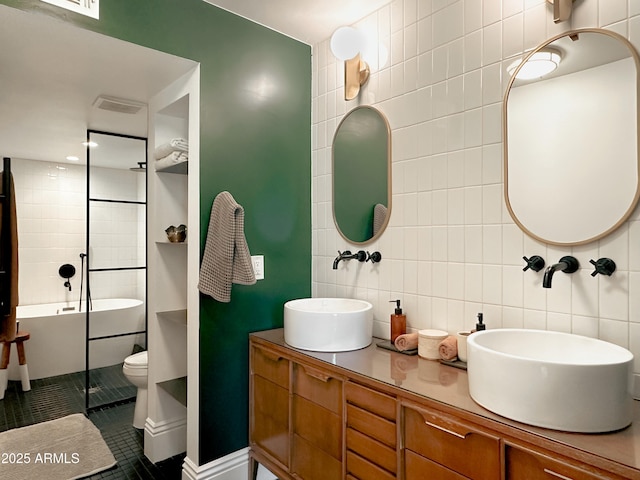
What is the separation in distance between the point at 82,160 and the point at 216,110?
3.37 m

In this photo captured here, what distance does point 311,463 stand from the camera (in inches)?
69.2

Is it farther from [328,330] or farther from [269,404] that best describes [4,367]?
[328,330]

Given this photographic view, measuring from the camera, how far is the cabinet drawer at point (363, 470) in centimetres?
145

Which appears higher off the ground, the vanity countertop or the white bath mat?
the vanity countertop

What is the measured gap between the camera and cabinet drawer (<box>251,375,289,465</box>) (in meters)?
1.91

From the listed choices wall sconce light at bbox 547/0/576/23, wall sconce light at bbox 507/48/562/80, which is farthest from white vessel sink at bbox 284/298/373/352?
wall sconce light at bbox 547/0/576/23

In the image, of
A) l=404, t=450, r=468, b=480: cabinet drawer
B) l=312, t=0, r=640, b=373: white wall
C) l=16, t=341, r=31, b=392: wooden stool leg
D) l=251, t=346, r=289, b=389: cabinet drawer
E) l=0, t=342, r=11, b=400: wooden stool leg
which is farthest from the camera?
l=16, t=341, r=31, b=392: wooden stool leg

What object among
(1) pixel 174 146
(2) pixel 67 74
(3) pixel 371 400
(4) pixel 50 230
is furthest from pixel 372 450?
(4) pixel 50 230

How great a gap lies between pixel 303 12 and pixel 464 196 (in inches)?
50.3

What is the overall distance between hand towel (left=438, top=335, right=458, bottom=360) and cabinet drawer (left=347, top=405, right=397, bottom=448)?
373mm

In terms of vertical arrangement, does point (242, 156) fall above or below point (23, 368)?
above

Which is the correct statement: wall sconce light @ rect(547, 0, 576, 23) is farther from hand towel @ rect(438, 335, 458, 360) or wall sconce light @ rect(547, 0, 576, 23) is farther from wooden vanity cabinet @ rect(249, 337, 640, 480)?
wooden vanity cabinet @ rect(249, 337, 640, 480)

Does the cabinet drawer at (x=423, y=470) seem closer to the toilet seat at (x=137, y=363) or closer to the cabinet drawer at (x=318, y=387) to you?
the cabinet drawer at (x=318, y=387)

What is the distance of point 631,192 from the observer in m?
1.31
